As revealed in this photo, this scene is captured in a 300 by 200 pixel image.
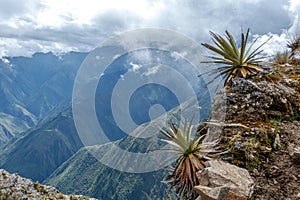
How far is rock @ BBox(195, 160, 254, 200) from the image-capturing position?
481cm

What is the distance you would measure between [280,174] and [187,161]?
74.7 inches

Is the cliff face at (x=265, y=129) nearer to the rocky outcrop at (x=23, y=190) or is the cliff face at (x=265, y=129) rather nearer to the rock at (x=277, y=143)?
the rock at (x=277, y=143)

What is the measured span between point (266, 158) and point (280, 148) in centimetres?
48

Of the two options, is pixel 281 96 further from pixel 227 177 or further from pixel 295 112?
pixel 227 177

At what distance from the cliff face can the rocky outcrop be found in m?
3.48

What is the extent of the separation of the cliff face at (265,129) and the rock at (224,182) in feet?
0.99

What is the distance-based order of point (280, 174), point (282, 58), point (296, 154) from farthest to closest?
point (282, 58)
point (296, 154)
point (280, 174)

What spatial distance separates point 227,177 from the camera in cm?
523

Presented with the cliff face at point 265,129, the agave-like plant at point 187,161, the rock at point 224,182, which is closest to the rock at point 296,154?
the cliff face at point 265,129

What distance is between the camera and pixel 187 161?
629 cm

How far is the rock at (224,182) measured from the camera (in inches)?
189

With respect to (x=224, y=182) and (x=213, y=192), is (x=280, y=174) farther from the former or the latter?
(x=213, y=192)

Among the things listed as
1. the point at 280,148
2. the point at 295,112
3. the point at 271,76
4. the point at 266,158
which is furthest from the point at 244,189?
the point at 271,76

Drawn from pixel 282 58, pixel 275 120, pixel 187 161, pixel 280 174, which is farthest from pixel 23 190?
pixel 282 58
